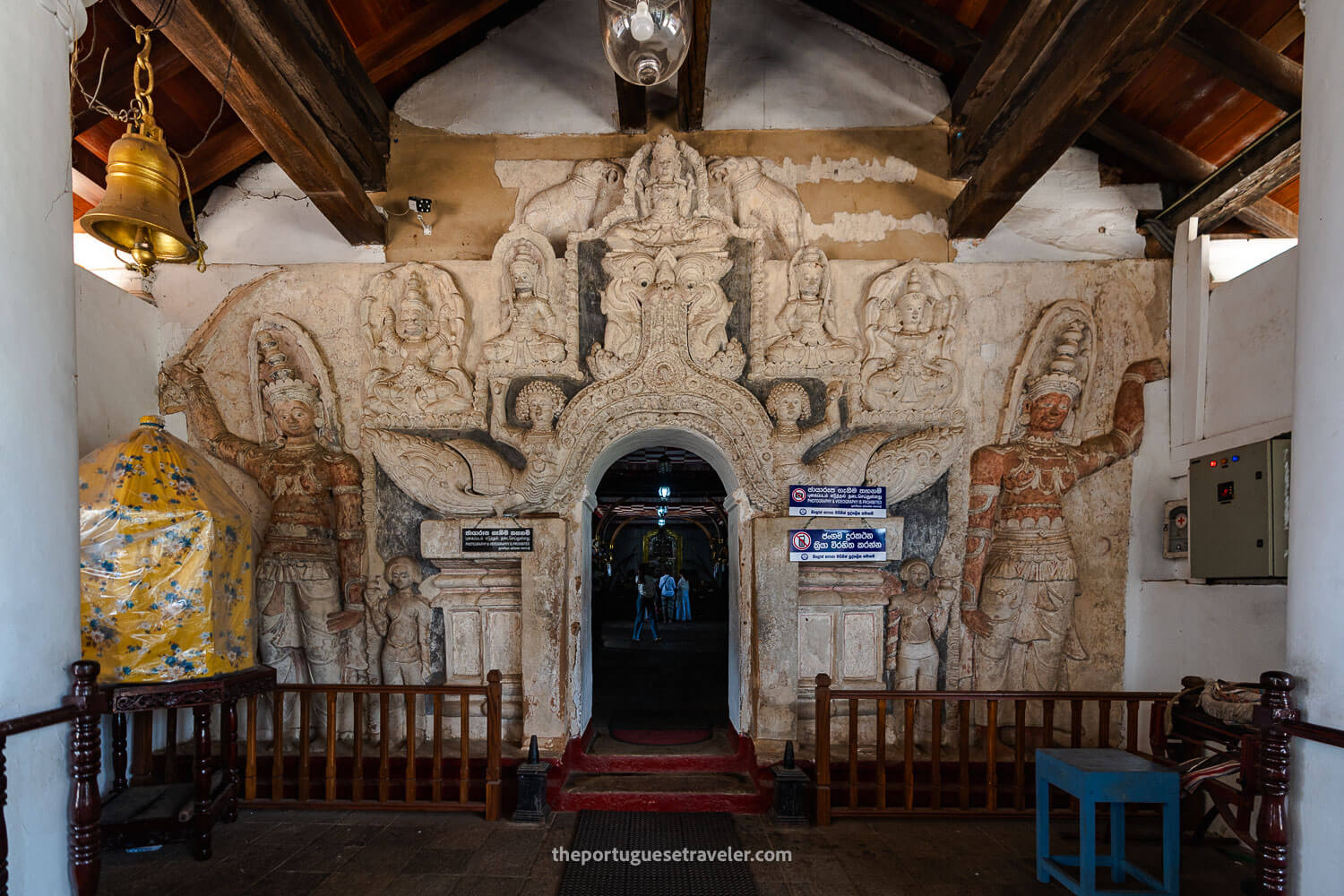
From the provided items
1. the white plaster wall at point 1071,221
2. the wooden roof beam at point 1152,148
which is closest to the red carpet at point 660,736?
the white plaster wall at point 1071,221

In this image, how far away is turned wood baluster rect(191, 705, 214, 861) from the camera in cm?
383

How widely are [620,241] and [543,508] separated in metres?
2.07

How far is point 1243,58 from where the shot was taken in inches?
165

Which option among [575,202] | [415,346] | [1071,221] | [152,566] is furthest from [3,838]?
[1071,221]

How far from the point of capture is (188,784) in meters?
4.12

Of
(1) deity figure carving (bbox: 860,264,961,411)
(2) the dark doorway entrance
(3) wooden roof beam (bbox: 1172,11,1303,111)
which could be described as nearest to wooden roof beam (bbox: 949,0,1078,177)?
(3) wooden roof beam (bbox: 1172,11,1303,111)

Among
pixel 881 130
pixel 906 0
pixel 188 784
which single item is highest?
pixel 906 0

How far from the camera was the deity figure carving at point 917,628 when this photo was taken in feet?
17.3

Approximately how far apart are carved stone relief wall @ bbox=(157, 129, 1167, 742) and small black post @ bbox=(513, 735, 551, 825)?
79cm

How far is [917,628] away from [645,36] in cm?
424

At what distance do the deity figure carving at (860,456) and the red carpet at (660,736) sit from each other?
7.17ft

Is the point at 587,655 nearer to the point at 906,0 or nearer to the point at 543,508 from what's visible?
the point at 543,508

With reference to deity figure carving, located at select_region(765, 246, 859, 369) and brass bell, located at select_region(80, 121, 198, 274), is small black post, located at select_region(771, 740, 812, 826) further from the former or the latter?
brass bell, located at select_region(80, 121, 198, 274)

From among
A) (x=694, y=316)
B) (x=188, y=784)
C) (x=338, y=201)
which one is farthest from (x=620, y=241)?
(x=188, y=784)
